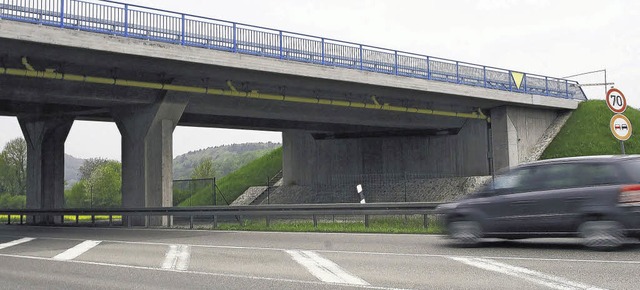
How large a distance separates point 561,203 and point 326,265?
12.8 feet

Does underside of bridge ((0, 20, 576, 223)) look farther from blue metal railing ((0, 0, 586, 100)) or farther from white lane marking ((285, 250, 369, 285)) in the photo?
white lane marking ((285, 250, 369, 285))

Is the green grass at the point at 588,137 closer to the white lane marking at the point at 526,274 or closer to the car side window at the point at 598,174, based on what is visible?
the car side window at the point at 598,174

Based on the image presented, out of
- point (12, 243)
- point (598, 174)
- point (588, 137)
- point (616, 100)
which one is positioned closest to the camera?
point (598, 174)

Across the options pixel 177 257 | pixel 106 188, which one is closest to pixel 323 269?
pixel 177 257

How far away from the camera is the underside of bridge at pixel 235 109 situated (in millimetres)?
21422

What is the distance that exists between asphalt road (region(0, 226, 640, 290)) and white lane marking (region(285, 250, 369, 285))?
0.05 feet

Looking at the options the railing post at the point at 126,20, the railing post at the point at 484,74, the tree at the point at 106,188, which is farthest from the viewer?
the tree at the point at 106,188

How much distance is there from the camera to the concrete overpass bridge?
2092 centimetres

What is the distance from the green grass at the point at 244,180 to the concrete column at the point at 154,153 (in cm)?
1791

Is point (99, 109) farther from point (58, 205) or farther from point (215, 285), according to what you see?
point (215, 285)

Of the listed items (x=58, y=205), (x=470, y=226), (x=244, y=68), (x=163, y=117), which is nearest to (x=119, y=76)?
(x=163, y=117)

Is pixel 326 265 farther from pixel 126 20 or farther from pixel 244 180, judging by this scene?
pixel 244 180

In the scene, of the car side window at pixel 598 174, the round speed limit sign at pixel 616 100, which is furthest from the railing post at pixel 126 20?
the car side window at pixel 598 174

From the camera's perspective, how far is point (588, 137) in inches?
1403
